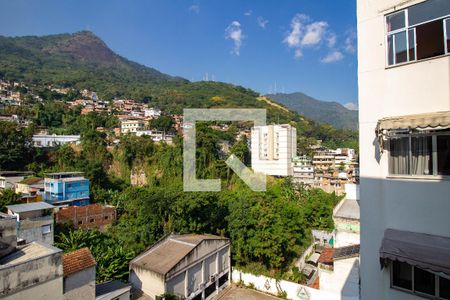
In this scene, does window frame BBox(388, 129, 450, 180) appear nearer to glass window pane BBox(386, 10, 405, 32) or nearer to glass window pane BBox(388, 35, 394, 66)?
glass window pane BBox(388, 35, 394, 66)

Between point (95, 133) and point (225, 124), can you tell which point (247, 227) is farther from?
point (225, 124)

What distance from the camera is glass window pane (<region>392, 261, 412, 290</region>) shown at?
9.15ft

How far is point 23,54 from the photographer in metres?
105

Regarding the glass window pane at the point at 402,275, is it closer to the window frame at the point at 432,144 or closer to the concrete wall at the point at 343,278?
the window frame at the point at 432,144

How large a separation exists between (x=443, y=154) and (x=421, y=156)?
0.58ft

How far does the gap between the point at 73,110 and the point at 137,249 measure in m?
37.1

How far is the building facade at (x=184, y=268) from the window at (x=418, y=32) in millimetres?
8684

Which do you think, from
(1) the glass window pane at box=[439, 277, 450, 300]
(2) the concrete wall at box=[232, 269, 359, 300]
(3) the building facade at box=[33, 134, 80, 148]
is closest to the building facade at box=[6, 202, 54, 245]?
(2) the concrete wall at box=[232, 269, 359, 300]

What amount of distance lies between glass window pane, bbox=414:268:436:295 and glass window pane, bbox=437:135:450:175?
3.27 feet

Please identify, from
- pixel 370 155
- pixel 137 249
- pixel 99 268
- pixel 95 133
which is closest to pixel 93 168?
pixel 95 133

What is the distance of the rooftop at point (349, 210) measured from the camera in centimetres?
1359

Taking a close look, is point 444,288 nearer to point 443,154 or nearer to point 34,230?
point 443,154

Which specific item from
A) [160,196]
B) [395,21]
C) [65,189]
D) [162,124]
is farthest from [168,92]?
[395,21]

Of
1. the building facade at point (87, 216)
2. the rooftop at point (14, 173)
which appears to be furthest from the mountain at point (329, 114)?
the rooftop at point (14, 173)
